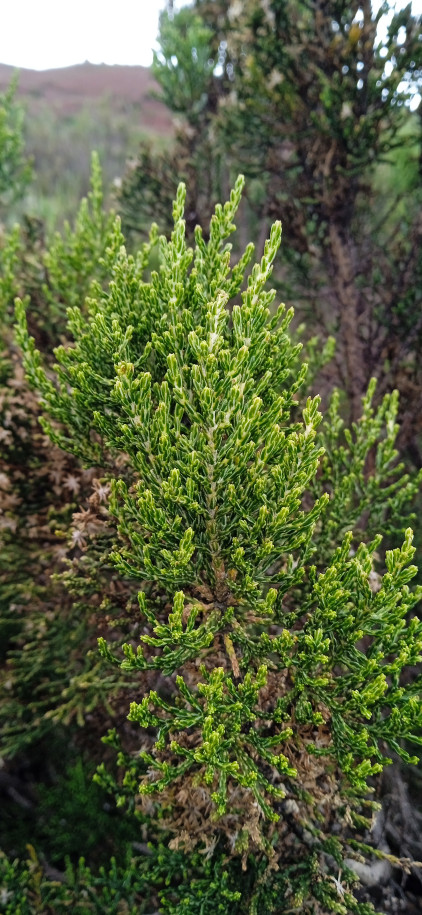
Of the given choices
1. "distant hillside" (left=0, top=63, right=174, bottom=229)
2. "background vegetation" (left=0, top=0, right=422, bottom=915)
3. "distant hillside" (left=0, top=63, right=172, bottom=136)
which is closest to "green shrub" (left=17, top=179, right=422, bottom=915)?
"background vegetation" (left=0, top=0, right=422, bottom=915)

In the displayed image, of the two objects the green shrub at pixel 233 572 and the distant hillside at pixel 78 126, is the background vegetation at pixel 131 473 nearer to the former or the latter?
the green shrub at pixel 233 572

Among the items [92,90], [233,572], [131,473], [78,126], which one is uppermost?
[92,90]

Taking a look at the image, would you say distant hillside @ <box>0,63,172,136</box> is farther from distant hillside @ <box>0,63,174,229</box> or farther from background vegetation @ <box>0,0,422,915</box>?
background vegetation @ <box>0,0,422,915</box>

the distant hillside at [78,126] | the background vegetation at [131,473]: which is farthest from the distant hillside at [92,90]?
the background vegetation at [131,473]

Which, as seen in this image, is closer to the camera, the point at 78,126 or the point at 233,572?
the point at 233,572

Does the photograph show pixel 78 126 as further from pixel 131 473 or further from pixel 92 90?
pixel 131 473

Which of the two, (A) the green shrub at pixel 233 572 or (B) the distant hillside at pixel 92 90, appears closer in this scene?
(A) the green shrub at pixel 233 572

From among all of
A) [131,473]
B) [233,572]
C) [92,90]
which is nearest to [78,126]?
[92,90]

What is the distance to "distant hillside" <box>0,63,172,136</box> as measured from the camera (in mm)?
43650

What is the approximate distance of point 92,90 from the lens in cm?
5094

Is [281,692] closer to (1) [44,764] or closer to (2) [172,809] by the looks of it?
(2) [172,809]

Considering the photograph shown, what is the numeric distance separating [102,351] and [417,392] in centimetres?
431

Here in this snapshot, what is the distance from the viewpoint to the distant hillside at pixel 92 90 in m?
43.7

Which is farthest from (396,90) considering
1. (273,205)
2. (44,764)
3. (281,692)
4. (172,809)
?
(44,764)
